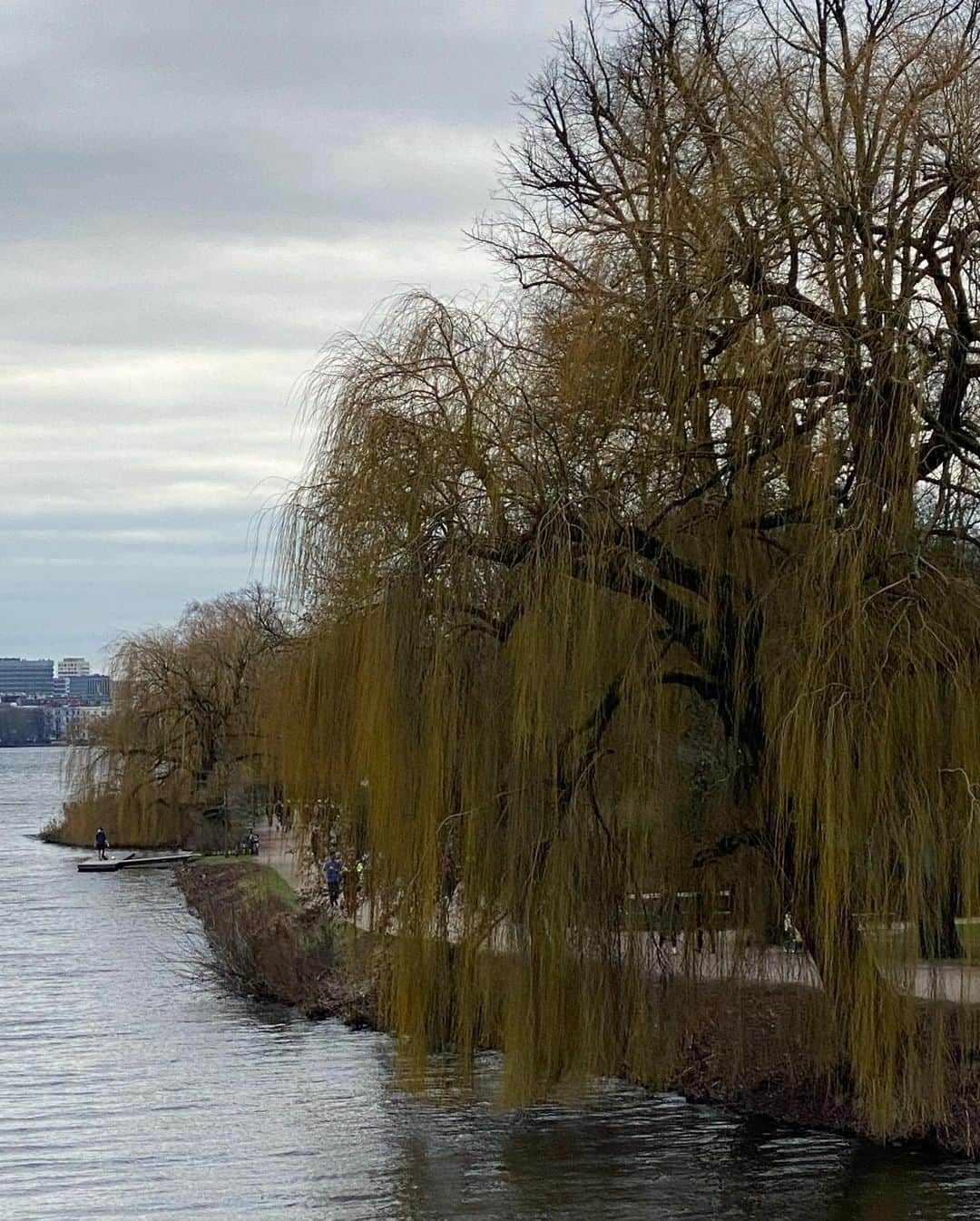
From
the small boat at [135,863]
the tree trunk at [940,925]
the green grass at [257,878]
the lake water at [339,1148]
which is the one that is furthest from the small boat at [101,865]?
the tree trunk at [940,925]

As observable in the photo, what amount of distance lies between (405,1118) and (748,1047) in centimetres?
371

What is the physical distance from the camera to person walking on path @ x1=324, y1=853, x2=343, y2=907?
84.0ft

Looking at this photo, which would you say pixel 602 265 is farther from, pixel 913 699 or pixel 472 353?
pixel 913 699

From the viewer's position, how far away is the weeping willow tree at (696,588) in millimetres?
13320

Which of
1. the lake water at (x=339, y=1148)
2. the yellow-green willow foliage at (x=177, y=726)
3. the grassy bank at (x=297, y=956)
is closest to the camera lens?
the lake water at (x=339, y=1148)

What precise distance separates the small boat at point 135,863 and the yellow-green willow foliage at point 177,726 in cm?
169

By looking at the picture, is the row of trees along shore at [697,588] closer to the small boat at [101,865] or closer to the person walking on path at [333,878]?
the person walking on path at [333,878]

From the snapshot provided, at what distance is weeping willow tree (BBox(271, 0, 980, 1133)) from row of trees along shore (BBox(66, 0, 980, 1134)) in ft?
0.10

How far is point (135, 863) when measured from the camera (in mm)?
49250

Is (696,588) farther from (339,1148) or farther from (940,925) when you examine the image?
(339,1148)

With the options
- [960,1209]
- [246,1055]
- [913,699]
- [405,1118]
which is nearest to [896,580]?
[913,699]

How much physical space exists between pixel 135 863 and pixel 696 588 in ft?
123

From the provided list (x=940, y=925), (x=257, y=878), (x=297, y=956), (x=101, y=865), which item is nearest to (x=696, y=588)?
(x=940, y=925)

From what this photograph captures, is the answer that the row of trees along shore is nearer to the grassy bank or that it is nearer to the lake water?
the lake water
